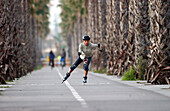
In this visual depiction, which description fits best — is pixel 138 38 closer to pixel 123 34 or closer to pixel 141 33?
pixel 141 33

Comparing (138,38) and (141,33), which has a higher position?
(141,33)

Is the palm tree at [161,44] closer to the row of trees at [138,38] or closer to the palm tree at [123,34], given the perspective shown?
the row of trees at [138,38]

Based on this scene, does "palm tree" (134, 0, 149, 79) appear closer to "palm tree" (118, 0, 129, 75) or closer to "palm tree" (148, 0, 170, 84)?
"palm tree" (148, 0, 170, 84)

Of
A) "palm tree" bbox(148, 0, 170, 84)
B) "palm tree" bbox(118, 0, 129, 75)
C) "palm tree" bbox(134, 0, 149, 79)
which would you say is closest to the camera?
"palm tree" bbox(148, 0, 170, 84)

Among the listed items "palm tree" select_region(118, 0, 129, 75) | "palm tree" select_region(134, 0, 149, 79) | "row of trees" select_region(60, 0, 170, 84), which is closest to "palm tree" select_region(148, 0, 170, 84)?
"row of trees" select_region(60, 0, 170, 84)

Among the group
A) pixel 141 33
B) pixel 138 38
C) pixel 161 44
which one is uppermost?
pixel 141 33

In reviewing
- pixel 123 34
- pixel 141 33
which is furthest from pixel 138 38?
pixel 123 34

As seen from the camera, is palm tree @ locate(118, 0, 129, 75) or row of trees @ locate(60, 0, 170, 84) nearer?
row of trees @ locate(60, 0, 170, 84)

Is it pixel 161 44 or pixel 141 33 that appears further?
pixel 141 33

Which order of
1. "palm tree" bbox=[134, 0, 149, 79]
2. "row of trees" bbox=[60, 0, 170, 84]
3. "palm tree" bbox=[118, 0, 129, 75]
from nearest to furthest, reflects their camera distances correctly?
1. "row of trees" bbox=[60, 0, 170, 84]
2. "palm tree" bbox=[134, 0, 149, 79]
3. "palm tree" bbox=[118, 0, 129, 75]

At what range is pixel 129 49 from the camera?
29375 millimetres

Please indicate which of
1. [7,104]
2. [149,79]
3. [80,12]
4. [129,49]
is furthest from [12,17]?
[80,12]

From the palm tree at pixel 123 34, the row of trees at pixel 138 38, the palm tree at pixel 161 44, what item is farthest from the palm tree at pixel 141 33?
the palm tree at pixel 123 34

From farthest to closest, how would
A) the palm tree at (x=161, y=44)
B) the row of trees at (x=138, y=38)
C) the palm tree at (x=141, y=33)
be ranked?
the palm tree at (x=141, y=33) < the row of trees at (x=138, y=38) < the palm tree at (x=161, y=44)
